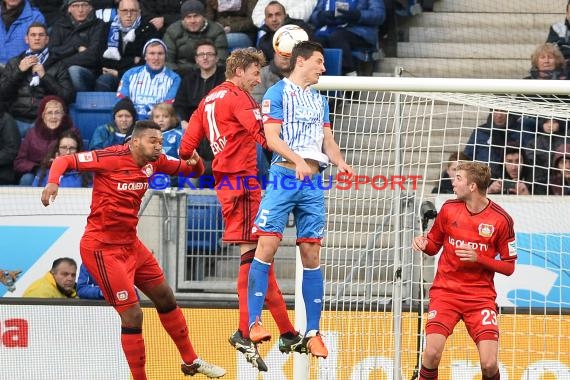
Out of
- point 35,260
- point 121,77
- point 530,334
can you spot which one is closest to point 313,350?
point 530,334

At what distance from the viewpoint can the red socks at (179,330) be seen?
10484 mm

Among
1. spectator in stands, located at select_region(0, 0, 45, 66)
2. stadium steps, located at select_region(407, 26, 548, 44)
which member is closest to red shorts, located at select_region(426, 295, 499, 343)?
stadium steps, located at select_region(407, 26, 548, 44)

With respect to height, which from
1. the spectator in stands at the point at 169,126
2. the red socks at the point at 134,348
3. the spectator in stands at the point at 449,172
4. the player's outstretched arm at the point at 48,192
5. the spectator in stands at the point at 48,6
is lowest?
the red socks at the point at 134,348

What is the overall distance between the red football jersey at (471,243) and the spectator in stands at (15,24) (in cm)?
688

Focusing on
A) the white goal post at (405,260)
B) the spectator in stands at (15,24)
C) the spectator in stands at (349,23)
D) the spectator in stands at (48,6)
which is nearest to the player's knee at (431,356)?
the white goal post at (405,260)

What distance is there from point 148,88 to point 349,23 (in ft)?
7.47

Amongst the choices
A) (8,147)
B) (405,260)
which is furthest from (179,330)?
(8,147)

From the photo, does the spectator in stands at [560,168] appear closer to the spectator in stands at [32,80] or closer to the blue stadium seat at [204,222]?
the blue stadium seat at [204,222]

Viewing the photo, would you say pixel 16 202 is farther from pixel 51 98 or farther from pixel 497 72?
pixel 497 72

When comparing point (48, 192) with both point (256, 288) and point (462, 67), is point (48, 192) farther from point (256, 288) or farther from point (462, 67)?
point (462, 67)

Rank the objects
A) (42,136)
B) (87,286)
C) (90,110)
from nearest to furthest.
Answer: (87,286)
(42,136)
(90,110)

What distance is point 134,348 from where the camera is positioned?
1029 centimetres

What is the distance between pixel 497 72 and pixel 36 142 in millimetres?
5103

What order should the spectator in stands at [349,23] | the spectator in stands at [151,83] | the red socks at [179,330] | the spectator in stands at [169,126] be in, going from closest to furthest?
the red socks at [179,330], the spectator in stands at [169,126], the spectator in stands at [151,83], the spectator in stands at [349,23]
